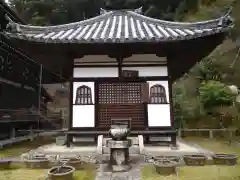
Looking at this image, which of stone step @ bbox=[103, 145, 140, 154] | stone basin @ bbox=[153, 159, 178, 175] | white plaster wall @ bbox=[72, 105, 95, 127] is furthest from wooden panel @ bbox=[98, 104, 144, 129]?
stone basin @ bbox=[153, 159, 178, 175]

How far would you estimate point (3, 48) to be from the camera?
12.9 m

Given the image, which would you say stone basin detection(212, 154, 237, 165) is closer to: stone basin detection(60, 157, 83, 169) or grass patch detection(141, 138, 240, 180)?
grass patch detection(141, 138, 240, 180)

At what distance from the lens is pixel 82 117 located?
28.4ft

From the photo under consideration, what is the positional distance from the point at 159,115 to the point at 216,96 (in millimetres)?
8143

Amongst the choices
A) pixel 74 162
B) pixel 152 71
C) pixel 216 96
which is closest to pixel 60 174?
pixel 74 162

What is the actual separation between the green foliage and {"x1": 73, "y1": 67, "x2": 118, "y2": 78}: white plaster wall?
8.83 meters

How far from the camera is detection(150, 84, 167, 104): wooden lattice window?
8684mm

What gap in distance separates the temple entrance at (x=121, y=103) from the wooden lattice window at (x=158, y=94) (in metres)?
0.45

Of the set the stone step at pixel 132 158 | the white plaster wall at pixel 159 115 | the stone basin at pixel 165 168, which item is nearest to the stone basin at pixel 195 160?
the stone basin at pixel 165 168

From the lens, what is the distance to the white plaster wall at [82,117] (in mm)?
8656

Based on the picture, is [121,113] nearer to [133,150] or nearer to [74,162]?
[133,150]

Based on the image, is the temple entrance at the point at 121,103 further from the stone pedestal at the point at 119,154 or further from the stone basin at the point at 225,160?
the stone basin at the point at 225,160

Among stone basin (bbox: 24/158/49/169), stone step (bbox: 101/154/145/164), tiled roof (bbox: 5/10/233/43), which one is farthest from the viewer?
tiled roof (bbox: 5/10/233/43)

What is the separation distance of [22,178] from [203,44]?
22.6 feet
